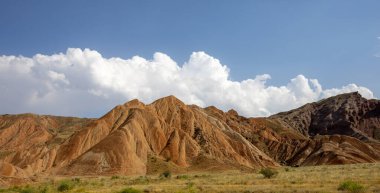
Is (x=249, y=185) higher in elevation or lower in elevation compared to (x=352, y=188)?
higher

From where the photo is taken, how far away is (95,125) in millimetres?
115938

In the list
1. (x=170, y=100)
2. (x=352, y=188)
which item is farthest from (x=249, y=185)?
(x=170, y=100)

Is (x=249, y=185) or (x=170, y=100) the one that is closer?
(x=249, y=185)

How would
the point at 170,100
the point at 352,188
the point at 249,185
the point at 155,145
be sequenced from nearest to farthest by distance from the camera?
1. the point at 352,188
2. the point at 249,185
3. the point at 155,145
4. the point at 170,100

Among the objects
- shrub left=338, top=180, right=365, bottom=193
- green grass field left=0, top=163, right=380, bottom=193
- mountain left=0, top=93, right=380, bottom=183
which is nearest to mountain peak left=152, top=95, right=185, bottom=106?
mountain left=0, top=93, right=380, bottom=183

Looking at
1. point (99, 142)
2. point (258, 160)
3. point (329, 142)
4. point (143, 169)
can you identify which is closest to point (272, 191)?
point (143, 169)

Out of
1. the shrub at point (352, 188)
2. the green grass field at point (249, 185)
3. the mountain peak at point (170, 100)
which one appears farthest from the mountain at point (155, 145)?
the shrub at point (352, 188)

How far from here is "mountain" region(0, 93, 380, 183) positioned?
326 feet

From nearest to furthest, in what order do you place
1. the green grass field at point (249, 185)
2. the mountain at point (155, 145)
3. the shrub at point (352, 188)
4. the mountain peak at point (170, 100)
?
the shrub at point (352, 188), the green grass field at point (249, 185), the mountain at point (155, 145), the mountain peak at point (170, 100)

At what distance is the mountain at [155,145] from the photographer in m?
99.4

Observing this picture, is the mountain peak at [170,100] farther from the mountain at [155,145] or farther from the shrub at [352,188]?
the shrub at [352,188]

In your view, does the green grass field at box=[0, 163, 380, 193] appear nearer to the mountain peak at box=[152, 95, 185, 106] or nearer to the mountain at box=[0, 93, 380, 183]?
the mountain at box=[0, 93, 380, 183]

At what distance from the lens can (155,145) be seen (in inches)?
4547

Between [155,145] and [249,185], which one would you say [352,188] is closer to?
[249,185]
